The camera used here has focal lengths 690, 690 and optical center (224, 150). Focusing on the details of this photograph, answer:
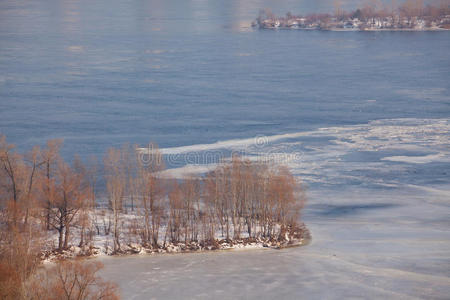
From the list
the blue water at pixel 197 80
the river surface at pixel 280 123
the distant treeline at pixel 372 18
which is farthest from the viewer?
the distant treeline at pixel 372 18

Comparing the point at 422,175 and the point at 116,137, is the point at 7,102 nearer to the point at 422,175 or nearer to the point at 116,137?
the point at 116,137

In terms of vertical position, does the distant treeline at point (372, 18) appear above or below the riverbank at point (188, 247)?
above

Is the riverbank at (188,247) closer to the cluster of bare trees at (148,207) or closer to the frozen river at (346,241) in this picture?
the cluster of bare trees at (148,207)

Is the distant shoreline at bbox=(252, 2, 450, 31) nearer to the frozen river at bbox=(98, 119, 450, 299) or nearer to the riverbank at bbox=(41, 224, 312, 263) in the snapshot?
the frozen river at bbox=(98, 119, 450, 299)

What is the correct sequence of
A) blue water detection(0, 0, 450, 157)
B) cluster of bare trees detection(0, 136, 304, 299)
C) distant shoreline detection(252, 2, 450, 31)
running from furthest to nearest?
distant shoreline detection(252, 2, 450, 31)
blue water detection(0, 0, 450, 157)
cluster of bare trees detection(0, 136, 304, 299)

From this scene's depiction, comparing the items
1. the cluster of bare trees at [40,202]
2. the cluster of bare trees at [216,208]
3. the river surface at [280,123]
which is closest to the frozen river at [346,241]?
the river surface at [280,123]

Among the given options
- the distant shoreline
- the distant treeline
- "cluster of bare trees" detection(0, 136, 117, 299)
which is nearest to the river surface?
"cluster of bare trees" detection(0, 136, 117, 299)

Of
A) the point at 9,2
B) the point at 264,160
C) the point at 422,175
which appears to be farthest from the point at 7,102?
the point at 9,2

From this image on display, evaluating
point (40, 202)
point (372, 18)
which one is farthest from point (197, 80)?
point (372, 18)
